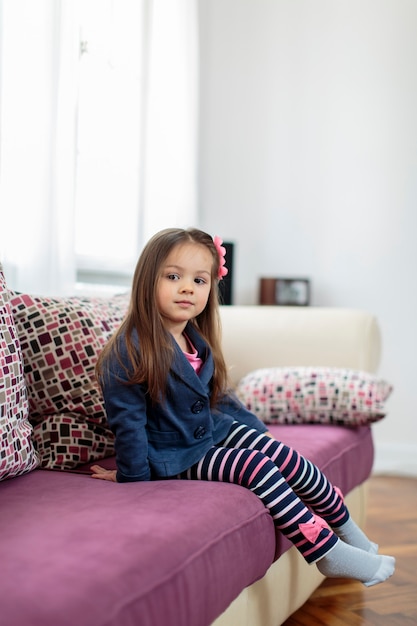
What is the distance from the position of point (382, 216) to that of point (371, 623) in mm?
2169

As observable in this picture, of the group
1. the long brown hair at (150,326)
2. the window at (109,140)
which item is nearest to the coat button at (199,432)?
the long brown hair at (150,326)

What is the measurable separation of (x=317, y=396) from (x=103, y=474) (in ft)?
2.92

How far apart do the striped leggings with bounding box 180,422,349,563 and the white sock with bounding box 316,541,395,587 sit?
A: 29 millimetres

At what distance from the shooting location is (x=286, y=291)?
12.1 ft

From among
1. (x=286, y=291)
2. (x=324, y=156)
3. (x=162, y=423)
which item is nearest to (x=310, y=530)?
(x=162, y=423)

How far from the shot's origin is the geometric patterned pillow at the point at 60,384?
1834 mm

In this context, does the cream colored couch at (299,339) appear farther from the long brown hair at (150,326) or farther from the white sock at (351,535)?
the long brown hair at (150,326)

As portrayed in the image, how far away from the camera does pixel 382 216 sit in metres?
3.75

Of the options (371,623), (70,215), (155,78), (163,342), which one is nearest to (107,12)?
(155,78)

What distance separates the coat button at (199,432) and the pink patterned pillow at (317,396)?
2.39 feet

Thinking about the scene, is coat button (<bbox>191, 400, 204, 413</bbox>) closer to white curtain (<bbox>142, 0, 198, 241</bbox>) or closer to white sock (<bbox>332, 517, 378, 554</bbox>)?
white sock (<bbox>332, 517, 378, 554</bbox>)

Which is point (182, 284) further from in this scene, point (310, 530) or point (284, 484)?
point (310, 530)

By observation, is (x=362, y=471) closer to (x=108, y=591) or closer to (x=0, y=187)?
(x=0, y=187)

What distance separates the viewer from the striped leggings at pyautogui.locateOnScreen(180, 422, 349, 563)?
5.29ft
